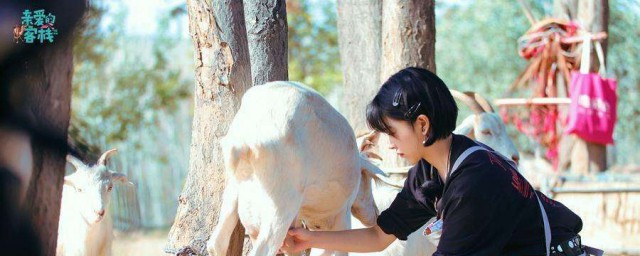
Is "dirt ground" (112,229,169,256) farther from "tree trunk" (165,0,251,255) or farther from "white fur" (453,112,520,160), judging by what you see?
"tree trunk" (165,0,251,255)

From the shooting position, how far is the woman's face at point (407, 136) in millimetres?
2951

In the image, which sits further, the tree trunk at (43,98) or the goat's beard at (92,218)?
the goat's beard at (92,218)

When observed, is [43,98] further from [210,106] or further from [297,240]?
[210,106]

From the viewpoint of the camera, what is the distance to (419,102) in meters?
2.92

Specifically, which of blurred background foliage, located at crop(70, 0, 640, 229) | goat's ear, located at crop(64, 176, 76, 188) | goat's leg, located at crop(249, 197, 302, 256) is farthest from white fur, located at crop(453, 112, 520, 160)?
blurred background foliage, located at crop(70, 0, 640, 229)

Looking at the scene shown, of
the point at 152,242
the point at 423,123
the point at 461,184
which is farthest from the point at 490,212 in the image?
the point at 152,242

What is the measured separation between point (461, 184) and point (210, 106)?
1448mm

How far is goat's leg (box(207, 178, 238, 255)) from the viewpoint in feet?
11.1

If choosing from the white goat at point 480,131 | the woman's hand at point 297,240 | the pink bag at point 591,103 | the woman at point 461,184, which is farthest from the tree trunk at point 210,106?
the pink bag at point 591,103

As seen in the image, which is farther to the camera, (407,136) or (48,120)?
(407,136)

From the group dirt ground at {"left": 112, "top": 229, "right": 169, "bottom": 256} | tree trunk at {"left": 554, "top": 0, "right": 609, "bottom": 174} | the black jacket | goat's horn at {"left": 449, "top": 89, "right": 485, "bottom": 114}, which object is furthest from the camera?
tree trunk at {"left": 554, "top": 0, "right": 609, "bottom": 174}

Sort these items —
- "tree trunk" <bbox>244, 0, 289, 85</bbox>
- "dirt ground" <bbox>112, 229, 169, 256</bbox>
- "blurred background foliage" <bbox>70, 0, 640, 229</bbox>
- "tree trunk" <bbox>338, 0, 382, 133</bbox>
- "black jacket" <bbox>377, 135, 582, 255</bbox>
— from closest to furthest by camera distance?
"black jacket" <bbox>377, 135, 582, 255</bbox>
"tree trunk" <bbox>244, 0, 289, 85</bbox>
"tree trunk" <bbox>338, 0, 382, 133</bbox>
"dirt ground" <bbox>112, 229, 169, 256</bbox>
"blurred background foliage" <bbox>70, 0, 640, 229</bbox>

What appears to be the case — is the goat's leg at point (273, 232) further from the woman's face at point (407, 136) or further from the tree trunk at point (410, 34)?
the tree trunk at point (410, 34)

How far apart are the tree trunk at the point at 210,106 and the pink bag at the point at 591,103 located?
276 inches
